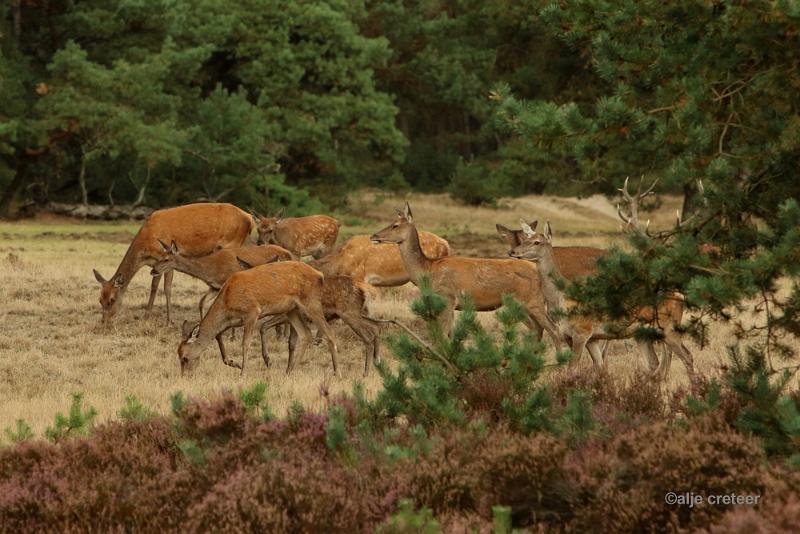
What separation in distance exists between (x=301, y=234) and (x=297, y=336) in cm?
574

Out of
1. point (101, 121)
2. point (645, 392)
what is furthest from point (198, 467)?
point (101, 121)

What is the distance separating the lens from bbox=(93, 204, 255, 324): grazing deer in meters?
17.6

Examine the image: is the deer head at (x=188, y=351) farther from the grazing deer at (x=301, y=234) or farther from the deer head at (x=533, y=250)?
the grazing deer at (x=301, y=234)

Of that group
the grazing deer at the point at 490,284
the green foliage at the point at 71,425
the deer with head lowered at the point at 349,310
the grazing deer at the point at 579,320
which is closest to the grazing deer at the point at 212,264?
the deer with head lowered at the point at 349,310

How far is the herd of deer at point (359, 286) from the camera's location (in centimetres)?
1335

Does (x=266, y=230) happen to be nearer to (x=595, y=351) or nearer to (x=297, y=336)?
(x=297, y=336)

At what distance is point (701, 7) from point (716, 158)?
3.12 ft

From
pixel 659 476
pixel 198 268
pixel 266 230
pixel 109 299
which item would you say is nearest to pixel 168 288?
pixel 109 299

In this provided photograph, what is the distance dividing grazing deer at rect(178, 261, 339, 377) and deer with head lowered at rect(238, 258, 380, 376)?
120mm

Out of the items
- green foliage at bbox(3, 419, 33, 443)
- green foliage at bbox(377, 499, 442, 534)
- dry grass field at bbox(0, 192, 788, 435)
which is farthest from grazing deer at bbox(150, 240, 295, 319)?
green foliage at bbox(377, 499, 442, 534)

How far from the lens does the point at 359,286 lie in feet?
47.1

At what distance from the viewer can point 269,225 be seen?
19672mm

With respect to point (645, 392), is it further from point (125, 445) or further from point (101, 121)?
point (101, 121)

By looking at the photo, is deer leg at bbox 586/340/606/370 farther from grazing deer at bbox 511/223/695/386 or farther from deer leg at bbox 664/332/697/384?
deer leg at bbox 664/332/697/384
